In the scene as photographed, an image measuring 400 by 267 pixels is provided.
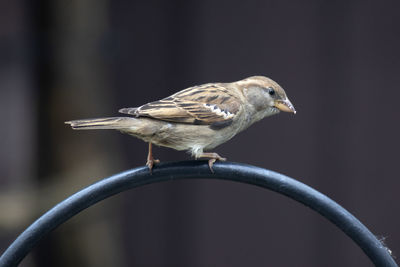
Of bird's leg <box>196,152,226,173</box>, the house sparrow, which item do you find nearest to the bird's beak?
the house sparrow

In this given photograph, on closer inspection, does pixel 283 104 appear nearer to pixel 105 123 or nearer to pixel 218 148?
pixel 105 123

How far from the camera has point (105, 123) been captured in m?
2.26

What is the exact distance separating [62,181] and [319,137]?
7.26 feet

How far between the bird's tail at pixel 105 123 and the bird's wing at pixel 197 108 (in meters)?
0.07

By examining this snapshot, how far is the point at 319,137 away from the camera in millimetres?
4801

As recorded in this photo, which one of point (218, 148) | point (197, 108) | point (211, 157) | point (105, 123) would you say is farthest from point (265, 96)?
point (218, 148)

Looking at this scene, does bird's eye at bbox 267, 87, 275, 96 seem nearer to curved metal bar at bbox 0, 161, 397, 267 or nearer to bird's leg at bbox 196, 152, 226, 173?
bird's leg at bbox 196, 152, 226, 173

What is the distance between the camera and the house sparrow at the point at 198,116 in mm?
2488

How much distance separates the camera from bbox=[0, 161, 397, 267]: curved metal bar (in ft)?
5.97

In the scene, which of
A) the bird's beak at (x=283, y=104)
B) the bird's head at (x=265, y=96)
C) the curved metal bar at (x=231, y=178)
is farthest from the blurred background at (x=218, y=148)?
the curved metal bar at (x=231, y=178)

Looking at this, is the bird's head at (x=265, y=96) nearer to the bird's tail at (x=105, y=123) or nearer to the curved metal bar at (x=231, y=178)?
the bird's tail at (x=105, y=123)

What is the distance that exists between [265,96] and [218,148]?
73.8 inches

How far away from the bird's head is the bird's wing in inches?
6.3

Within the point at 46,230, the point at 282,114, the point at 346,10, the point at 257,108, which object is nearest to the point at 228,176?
the point at 46,230
